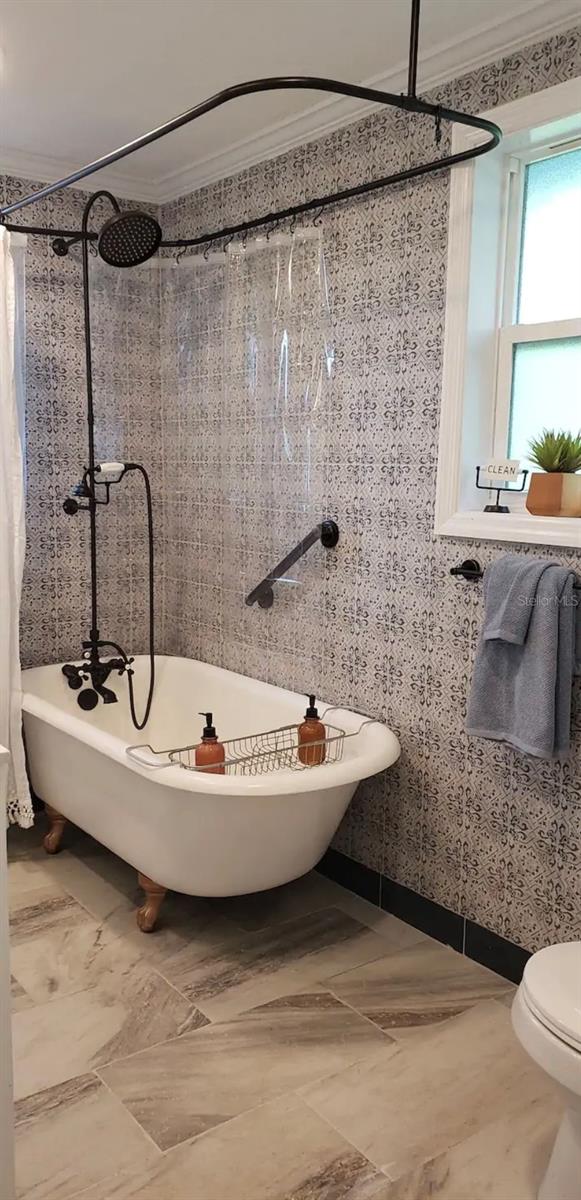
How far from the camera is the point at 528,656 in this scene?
2.26 m

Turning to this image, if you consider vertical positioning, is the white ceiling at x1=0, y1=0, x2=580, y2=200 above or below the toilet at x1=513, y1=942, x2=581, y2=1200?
above

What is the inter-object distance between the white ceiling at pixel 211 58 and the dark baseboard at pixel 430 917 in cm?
235

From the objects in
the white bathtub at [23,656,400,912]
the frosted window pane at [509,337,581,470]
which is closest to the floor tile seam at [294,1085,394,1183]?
the white bathtub at [23,656,400,912]

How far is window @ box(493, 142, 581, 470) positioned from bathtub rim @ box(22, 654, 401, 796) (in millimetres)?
898

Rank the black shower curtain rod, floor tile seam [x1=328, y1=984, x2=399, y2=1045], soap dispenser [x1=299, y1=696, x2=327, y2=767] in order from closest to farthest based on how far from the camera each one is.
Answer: the black shower curtain rod < floor tile seam [x1=328, y1=984, x2=399, y2=1045] < soap dispenser [x1=299, y1=696, x2=327, y2=767]

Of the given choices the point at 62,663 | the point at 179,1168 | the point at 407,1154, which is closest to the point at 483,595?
the point at 407,1154

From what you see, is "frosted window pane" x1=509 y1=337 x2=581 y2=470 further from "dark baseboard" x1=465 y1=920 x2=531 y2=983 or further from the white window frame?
"dark baseboard" x1=465 y1=920 x2=531 y2=983

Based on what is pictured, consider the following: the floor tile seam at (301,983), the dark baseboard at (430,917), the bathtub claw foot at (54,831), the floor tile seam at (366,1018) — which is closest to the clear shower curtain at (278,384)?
the dark baseboard at (430,917)

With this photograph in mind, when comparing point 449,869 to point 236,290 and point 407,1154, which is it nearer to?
point 407,1154

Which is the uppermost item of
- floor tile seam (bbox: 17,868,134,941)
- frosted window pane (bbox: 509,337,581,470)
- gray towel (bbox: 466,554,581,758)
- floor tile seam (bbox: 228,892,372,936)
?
frosted window pane (bbox: 509,337,581,470)

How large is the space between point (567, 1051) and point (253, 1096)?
31.7 inches

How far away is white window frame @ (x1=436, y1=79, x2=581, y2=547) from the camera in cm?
242

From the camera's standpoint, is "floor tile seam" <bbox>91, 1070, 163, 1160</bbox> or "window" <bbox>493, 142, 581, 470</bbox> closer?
"floor tile seam" <bbox>91, 1070, 163, 1160</bbox>

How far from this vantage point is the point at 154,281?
374 cm
